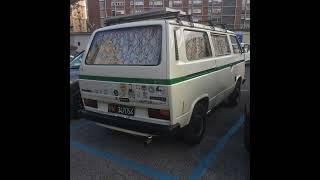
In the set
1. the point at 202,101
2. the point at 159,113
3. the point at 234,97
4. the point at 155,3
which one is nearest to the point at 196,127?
the point at 202,101

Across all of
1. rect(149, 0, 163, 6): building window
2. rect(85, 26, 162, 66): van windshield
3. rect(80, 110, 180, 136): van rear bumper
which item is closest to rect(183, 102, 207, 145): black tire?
rect(80, 110, 180, 136): van rear bumper

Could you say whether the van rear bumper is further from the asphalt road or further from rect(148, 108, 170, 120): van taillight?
the asphalt road

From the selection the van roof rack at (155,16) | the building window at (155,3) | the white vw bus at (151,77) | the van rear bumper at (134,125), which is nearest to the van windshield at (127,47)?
the white vw bus at (151,77)

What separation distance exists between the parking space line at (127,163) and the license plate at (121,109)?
2.28 feet

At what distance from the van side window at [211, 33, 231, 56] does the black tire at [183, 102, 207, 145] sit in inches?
46.2

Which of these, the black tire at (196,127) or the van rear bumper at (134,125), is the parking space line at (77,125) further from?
the black tire at (196,127)

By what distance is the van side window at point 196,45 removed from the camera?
345cm

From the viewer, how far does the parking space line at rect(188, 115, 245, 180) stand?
3.08 meters

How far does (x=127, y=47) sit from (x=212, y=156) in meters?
2.01
